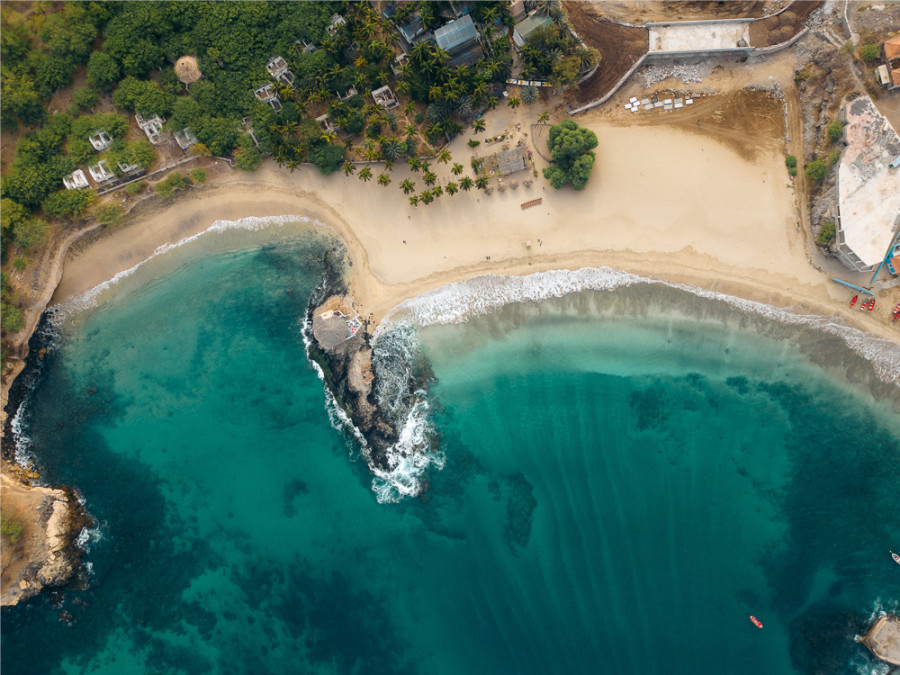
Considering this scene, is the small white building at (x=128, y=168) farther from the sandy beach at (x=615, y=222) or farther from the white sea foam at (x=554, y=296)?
the white sea foam at (x=554, y=296)

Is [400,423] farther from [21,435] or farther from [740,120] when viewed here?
[740,120]

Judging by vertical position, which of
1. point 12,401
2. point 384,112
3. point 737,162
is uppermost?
point 384,112

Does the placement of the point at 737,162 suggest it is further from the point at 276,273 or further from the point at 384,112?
the point at 276,273

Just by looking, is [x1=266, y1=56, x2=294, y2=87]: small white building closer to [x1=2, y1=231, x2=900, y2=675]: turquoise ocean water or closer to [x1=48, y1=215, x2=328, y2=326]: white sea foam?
[x1=48, y1=215, x2=328, y2=326]: white sea foam

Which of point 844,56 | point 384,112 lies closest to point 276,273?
point 384,112

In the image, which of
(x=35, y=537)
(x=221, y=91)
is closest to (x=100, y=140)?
(x=221, y=91)

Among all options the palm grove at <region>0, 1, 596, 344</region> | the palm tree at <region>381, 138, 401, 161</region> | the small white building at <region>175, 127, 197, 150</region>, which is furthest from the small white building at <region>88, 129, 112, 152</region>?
the palm tree at <region>381, 138, 401, 161</region>
